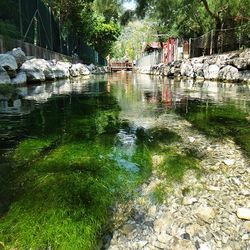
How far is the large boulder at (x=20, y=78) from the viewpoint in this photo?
937 cm

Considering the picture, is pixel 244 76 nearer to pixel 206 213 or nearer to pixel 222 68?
pixel 222 68

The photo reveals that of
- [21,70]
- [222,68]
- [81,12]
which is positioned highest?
[81,12]

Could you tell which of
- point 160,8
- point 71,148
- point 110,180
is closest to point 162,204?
point 110,180

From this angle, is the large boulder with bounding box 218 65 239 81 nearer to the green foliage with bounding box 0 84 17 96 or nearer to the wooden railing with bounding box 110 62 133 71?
the green foliage with bounding box 0 84 17 96

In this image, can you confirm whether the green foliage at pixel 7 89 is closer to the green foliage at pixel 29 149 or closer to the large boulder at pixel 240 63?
the green foliage at pixel 29 149

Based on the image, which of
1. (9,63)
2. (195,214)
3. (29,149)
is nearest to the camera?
(195,214)

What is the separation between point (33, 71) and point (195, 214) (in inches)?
401

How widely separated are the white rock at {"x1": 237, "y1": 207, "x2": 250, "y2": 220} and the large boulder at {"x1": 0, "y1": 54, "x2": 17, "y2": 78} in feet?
27.8

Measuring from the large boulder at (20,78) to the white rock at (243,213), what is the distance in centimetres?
863

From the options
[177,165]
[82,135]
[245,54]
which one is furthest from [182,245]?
[245,54]

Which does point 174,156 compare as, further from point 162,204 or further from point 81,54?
point 81,54

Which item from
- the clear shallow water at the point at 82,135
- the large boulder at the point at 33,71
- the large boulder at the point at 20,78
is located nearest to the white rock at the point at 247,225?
the clear shallow water at the point at 82,135

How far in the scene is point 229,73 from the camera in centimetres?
1302

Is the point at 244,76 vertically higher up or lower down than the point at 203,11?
lower down
